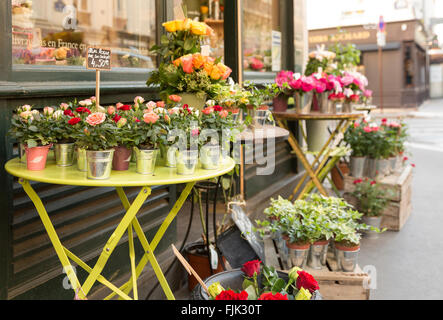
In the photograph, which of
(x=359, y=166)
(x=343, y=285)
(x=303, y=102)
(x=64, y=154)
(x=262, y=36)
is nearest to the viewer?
(x=64, y=154)

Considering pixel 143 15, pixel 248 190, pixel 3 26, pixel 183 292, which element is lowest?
pixel 183 292

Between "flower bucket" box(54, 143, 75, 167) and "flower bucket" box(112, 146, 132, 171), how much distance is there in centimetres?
19

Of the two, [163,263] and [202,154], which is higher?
[202,154]

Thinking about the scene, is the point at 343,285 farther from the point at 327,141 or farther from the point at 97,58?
the point at 327,141

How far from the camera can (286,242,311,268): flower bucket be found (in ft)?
8.75

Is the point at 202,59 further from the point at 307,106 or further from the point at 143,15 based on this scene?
the point at 307,106

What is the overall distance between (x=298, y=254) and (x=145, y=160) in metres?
1.29

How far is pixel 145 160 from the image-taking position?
5.84 feet

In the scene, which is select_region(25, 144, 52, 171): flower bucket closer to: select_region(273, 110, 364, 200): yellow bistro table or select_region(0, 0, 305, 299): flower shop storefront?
select_region(0, 0, 305, 299): flower shop storefront

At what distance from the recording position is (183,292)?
3.02 metres

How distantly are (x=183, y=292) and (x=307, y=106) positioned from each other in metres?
2.22

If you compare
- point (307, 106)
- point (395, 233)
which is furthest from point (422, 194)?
point (307, 106)

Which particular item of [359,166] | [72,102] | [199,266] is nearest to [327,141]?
[359,166]

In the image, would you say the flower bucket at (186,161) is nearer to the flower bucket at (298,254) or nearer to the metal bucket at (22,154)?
the metal bucket at (22,154)
